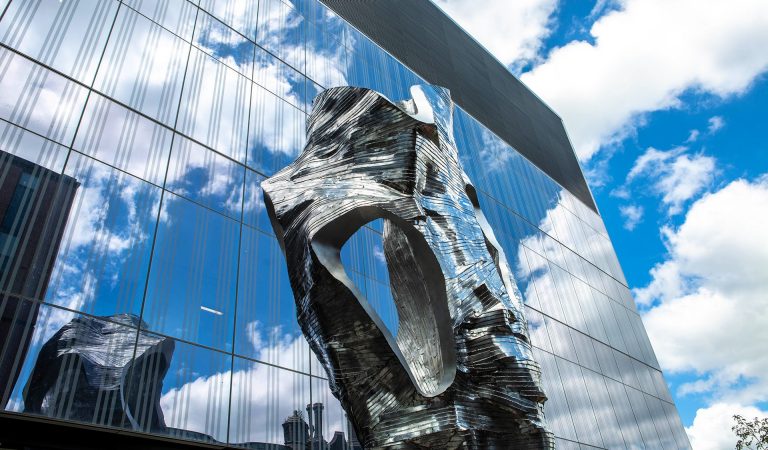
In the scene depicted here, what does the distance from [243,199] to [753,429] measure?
14.4 metres

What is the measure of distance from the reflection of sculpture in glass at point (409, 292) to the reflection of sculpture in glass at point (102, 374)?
11.9ft

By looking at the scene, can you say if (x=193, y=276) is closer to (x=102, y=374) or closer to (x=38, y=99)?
(x=102, y=374)

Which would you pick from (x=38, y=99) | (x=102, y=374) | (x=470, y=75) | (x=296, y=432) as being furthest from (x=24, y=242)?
(x=470, y=75)

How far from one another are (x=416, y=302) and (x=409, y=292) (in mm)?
146

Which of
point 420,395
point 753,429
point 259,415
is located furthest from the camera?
point 753,429

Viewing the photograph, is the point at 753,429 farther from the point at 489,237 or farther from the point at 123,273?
the point at 123,273

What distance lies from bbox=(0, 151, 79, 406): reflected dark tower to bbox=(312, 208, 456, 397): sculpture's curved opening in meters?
4.52

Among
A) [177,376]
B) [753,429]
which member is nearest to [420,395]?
[177,376]

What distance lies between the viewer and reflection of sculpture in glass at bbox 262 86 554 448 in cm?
496

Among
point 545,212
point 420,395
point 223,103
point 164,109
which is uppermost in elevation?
point 545,212

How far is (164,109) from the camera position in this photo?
11148 mm

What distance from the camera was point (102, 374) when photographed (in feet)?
27.0

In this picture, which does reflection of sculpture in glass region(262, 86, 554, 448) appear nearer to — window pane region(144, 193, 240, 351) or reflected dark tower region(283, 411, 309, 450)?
window pane region(144, 193, 240, 351)

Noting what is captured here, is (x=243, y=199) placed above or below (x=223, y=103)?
below
